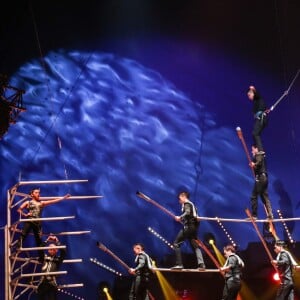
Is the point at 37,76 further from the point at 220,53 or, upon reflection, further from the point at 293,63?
the point at 293,63

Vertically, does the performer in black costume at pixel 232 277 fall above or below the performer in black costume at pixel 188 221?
below

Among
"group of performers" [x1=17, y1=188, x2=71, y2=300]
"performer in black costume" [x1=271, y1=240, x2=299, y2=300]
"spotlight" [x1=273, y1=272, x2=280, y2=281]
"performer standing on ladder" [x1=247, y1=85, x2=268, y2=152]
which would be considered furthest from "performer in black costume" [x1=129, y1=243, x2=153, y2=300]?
"spotlight" [x1=273, y1=272, x2=280, y2=281]

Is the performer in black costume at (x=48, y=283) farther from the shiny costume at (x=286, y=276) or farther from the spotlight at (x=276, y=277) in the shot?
the spotlight at (x=276, y=277)

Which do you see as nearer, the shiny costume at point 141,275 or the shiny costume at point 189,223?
the shiny costume at point 189,223

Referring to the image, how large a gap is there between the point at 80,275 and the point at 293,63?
999 cm

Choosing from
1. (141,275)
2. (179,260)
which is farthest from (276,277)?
(141,275)

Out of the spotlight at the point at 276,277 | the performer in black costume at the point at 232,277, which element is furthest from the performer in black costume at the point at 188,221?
the spotlight at the point at 276,277

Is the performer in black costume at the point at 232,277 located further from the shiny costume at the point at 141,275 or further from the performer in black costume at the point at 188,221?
the shiny costume at the point at 141,275

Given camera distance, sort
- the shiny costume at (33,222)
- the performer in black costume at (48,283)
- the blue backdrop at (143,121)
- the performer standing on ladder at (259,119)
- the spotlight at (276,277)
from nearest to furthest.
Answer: the performer in black costume at (48,283) < the shiny costume at (33,222) < the performer standing on ladder at (259,119) < the spotlight at (276,277) < the blue backdrop at (143,121)

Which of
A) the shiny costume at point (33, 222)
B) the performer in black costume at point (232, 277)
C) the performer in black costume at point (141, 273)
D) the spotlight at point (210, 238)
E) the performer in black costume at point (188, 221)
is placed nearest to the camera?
the performer in black costume at point (232, 277)

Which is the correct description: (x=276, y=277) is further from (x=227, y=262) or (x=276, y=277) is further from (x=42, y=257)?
(x=42, y=257)

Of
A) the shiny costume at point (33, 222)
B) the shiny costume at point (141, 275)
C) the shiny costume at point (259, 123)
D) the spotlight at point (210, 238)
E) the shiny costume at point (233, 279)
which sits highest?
the shiny costume at point (259, 123)

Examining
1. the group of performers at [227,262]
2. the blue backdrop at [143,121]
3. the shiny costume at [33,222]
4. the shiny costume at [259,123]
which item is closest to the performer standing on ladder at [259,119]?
the shiny costume at [259,123]

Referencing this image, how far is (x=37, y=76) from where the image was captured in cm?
2066
